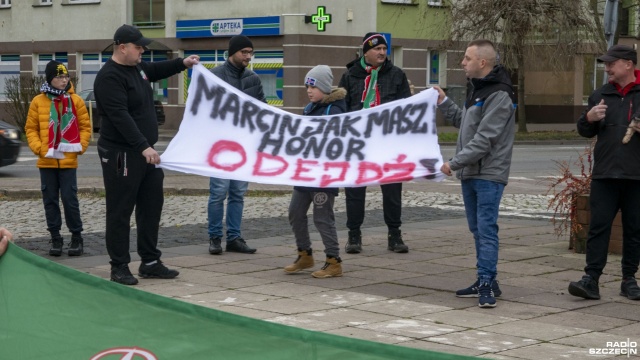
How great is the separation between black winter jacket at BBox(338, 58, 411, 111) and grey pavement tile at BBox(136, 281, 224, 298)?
2739 millimetres

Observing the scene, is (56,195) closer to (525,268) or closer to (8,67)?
(525,268)

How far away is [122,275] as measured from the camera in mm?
8648

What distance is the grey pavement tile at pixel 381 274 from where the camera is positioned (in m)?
9.10

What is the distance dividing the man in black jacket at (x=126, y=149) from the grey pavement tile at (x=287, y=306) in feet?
4.32

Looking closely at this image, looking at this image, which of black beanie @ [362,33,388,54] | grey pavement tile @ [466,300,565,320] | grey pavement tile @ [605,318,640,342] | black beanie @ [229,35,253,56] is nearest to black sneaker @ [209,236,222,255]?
black beanie @ [229,35,253,56]

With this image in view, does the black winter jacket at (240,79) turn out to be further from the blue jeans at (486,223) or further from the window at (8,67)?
the window at (8,67)

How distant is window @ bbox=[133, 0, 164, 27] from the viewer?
145 feet

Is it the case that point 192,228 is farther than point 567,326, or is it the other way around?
point 192,228

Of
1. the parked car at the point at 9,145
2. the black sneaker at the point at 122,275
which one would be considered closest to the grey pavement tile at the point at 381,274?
the black sneaker at the point at 122,275

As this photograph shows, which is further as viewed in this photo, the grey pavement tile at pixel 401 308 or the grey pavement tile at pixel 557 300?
the grey pavement tile at pixel 557 300

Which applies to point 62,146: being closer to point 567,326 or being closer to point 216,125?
point 216,125

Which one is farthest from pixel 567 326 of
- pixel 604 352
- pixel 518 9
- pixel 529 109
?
pixel 529 109

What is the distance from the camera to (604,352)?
6.30 meters

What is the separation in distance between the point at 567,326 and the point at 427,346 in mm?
1174
